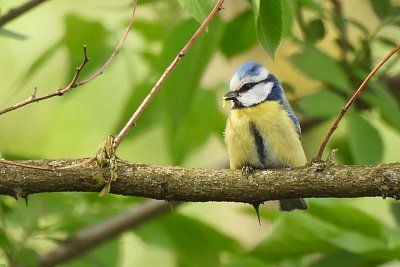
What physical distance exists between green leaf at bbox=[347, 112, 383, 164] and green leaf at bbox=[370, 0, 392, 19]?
67 cm

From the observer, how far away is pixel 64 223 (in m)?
4.46

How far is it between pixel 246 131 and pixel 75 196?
37.6 inches

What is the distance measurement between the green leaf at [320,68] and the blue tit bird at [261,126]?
250mm

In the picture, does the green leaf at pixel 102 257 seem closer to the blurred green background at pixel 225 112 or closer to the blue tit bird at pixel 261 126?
the blurred green background at pixel 225 112

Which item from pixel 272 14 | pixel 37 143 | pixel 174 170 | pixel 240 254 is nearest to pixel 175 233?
pixel 240 254

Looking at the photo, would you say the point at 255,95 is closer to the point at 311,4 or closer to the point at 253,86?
the point at 253,86

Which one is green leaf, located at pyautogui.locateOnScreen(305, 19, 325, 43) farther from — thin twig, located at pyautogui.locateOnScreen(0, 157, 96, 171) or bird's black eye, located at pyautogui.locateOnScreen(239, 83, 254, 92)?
thin twig, located at pyautogui.locateOnScreen(0, 157, 96, 171)

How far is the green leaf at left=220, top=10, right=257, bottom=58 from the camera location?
4453mm

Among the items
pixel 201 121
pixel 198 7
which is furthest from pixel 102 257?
pixel 198 7

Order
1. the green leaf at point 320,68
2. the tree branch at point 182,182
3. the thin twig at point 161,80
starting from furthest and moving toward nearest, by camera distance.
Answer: the green leaf at point 320,68 → the tree branch at point 182,182 → the thin twig at point 161,80

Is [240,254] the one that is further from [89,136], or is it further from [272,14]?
[89,136]

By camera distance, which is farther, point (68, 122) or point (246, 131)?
point (68, 122)

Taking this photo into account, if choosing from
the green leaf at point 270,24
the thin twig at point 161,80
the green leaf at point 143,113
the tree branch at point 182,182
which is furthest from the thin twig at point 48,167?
the green leaf at point 143,113

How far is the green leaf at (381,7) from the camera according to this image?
4453mm
